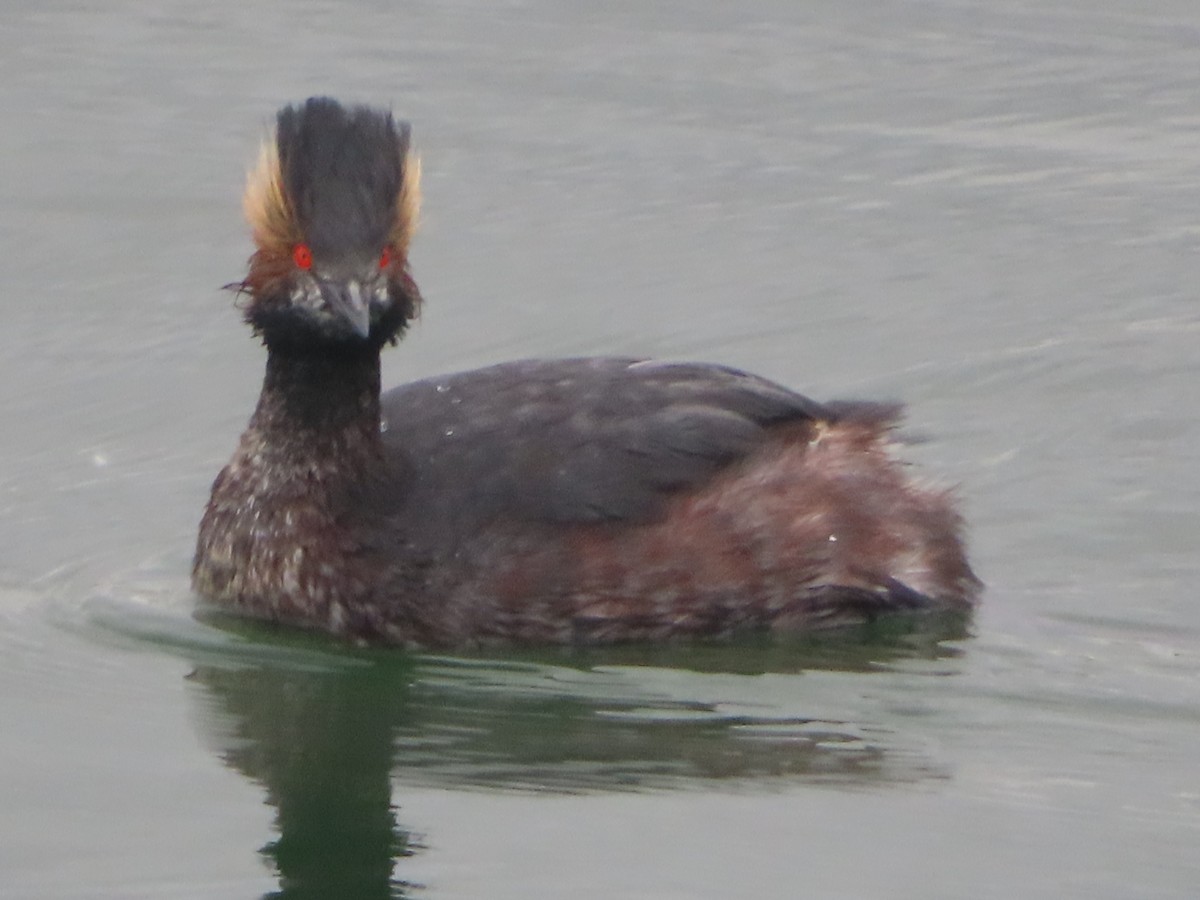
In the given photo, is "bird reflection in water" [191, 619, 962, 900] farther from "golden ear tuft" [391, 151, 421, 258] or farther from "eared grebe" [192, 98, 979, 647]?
"golden ear tuft" [391, 151, 421, 258]

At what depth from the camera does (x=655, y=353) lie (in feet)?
38.4

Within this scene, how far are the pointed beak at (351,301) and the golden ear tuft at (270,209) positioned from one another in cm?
22

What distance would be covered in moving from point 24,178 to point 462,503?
5.36 metres

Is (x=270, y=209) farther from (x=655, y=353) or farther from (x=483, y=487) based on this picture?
(x=655, y=353)

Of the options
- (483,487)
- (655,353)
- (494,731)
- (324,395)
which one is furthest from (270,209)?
(655,353)

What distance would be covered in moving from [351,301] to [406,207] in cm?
45

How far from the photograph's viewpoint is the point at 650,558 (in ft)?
29.3

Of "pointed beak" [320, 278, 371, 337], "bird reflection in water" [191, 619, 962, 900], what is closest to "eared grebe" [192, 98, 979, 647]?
"pointed beak" [320, 278, 371, 337]

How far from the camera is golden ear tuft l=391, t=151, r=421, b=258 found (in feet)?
→ 29.2

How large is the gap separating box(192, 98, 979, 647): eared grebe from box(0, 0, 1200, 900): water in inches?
6.7

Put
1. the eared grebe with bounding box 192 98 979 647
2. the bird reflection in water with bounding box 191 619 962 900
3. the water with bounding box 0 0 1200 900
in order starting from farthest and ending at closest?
the eared grebe with bounding box 192 98 979 647, the bird reflection in water with bounding box 191 619 962 900, the water with bounding box 0 0 1200 900

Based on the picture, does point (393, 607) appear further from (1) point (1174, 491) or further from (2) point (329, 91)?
(2) point (329, 91)

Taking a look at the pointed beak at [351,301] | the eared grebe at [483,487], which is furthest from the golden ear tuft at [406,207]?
the pointed beak at [351,301]

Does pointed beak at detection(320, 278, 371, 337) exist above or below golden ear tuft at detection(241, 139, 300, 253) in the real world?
below
